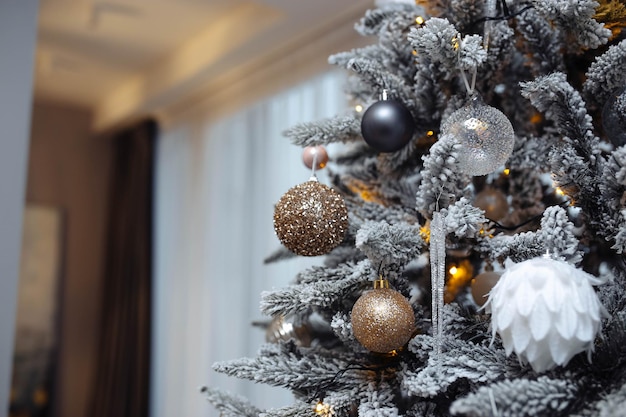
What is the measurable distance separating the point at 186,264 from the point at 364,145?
1788 mm

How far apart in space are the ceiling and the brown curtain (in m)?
0.30

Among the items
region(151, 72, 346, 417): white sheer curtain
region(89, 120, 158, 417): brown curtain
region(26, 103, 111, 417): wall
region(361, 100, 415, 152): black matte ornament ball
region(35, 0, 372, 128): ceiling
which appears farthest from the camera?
region(26, 103, 111, 417): wall

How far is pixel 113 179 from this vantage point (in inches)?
120

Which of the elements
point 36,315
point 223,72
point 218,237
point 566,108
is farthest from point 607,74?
point 36,315

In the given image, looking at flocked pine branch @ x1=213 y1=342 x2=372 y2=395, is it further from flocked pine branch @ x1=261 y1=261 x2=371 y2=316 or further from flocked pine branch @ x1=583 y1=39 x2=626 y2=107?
flocked pine branch @ x1=583 y1=39 x2=626 y2=107

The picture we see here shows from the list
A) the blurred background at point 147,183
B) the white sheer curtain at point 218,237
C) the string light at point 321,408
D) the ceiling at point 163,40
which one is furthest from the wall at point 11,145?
the string light at point 321,408

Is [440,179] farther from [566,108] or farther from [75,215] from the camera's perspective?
[75,215]

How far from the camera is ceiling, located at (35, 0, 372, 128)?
1738 mm

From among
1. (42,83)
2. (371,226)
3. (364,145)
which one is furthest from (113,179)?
(371,226)

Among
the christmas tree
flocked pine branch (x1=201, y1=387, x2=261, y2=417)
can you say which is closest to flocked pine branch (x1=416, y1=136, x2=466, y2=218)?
the christmas tree

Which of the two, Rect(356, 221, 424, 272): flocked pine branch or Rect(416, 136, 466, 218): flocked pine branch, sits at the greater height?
Rect(416, 136, 466, 218): flocked pine branch

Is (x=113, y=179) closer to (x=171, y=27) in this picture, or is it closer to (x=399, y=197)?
(x=171, y=27)

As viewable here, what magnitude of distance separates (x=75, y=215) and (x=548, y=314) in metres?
2.93

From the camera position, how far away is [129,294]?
8.63 ft
